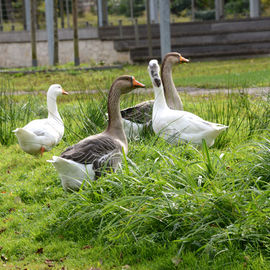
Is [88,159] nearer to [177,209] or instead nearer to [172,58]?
[177,209]

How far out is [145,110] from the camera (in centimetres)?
771

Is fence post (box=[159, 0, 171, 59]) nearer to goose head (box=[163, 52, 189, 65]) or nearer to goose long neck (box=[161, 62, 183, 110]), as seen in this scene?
goose head (box=[163, 52, 189, 65])

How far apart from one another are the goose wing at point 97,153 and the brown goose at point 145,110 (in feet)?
5.06

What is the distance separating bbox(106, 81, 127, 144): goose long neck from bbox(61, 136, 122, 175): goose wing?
0.67ft

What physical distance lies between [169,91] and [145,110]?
1.74ft

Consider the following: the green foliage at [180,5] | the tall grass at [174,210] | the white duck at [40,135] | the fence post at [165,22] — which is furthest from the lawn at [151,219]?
the green foliage at [180,5]

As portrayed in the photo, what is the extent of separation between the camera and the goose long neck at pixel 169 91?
7852mm

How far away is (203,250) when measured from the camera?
3.96m

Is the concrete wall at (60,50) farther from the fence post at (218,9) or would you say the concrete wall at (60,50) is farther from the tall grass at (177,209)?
the tall grass at (177,209)

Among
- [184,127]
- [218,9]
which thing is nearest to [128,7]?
[218,9]

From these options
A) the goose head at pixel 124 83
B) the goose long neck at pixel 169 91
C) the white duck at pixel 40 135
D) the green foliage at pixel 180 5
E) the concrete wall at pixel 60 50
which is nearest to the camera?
the goose head at pixel 124 83

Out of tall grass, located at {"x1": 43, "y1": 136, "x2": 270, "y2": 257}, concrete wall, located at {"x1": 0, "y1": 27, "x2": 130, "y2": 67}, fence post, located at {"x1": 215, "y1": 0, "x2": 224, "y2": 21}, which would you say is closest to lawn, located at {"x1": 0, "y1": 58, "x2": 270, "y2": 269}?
tall grass, located at {"x1": 43, "y1": 136, "x2": 270, "y2": 257}

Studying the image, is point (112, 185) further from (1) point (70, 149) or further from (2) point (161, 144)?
(2) point (161, 144)

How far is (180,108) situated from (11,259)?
4078 millimetres
